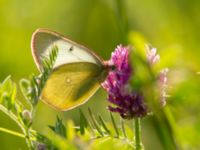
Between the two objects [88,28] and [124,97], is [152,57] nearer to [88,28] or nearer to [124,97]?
[124,97]

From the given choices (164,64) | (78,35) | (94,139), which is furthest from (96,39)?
(164,64)

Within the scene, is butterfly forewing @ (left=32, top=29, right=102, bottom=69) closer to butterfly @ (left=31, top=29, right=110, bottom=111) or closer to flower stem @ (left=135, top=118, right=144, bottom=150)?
butterfly @ (left=31, top=29, right=110, bottom=111)

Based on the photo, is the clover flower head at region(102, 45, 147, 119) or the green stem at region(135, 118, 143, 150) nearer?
the green stem at region(135, 118, 143, 150)

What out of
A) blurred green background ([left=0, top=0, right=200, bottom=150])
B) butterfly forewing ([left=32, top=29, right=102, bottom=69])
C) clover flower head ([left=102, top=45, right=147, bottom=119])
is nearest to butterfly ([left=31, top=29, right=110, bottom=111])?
butterfly forewing ([left=32, top=29, right=102, bottom=69])

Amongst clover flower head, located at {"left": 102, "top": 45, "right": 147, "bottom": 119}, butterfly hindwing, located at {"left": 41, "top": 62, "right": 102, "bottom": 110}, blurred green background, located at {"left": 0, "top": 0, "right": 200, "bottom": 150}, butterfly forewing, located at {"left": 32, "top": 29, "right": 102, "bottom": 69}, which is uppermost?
blurred green background, located at {"left": 0, "top": 0, "right": 200, "bottom": 150}

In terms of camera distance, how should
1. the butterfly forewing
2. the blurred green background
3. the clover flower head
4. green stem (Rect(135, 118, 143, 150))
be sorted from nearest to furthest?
green stem (Rect(135, 118, 143, 150))
the clover flower head
the butterfly forewing
the blurred green background

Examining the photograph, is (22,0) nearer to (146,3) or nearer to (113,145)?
(146,3)

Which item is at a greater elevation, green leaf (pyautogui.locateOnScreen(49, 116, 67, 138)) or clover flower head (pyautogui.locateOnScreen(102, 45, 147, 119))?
clover flower head (pyautogui.locateOnScreen(102, 45, 147, 119))

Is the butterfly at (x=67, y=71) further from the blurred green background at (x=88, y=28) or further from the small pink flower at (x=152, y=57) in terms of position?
the blurred green background at (x=88, y=28)
